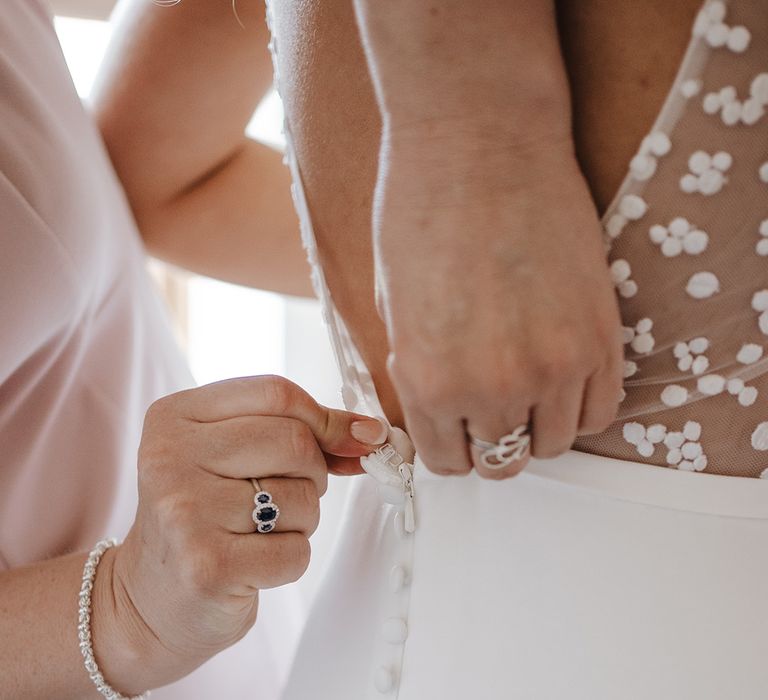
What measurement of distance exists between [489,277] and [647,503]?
223mm

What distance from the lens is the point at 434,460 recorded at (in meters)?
0.47

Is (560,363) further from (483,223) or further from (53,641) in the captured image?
(53,641)

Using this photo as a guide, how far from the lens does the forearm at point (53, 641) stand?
0.71m

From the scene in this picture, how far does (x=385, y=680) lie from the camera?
0.58 metres

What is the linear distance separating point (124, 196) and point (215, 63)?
0.70 feet

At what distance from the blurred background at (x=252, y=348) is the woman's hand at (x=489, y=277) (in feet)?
1.44

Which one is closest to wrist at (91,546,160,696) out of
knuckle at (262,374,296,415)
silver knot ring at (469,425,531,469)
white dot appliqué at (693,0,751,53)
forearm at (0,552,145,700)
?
forearm at (0,552,145,700)

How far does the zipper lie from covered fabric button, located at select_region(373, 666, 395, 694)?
10 centimetres

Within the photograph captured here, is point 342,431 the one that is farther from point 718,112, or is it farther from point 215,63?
point 215,63

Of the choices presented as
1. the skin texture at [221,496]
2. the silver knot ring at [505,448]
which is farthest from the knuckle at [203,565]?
the silver knot ring at [505,448]

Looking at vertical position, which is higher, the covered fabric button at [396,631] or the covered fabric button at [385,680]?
the covered fabric button at [396,631]

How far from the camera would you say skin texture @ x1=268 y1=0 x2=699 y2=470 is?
1.33 ft

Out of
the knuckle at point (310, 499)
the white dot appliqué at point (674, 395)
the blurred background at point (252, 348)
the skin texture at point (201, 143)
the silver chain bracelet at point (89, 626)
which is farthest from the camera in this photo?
the blurred background at point (252, 348)

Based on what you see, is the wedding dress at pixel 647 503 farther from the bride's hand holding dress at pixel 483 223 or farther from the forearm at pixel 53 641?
the forearm at pixel 53 641
